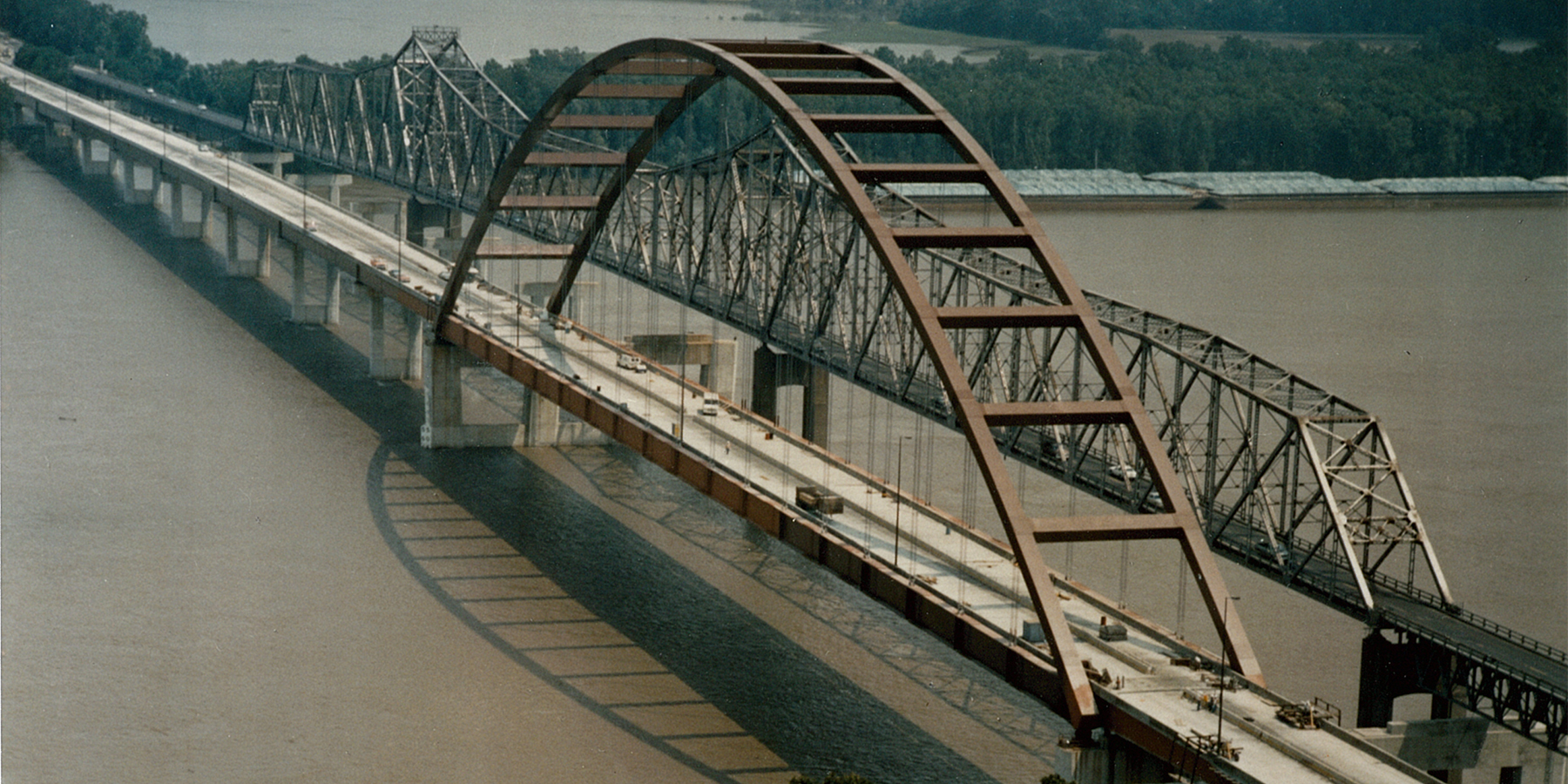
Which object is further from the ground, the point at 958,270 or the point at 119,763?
the point at 958,270

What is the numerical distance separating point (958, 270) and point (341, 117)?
76449mm

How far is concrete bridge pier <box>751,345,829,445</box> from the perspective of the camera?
5253 centimetres

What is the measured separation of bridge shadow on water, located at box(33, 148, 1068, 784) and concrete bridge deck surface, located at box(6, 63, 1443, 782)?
7.92 ft

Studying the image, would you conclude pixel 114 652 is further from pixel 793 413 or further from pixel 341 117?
pixel 341 117

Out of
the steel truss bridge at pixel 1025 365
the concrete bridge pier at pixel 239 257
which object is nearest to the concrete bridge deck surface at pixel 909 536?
the steel truss bridge at pixel 1025 365

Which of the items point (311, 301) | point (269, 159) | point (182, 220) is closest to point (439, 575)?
point (311, 301)

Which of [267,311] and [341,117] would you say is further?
[341,117]

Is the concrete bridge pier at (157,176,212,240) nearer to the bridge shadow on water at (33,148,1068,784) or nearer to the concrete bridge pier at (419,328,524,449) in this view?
the concrete bridge pier at (419,328,524,449)

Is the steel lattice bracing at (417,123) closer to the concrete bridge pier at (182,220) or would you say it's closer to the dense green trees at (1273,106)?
the concrete bridge pier at (182,220)

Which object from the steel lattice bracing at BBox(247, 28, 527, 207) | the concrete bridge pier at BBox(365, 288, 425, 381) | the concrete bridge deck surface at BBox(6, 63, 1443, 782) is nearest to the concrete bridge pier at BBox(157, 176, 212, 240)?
the steel lattice bracing at BBox(247, 28, 527, 207)

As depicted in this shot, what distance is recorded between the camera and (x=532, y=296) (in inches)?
→ 2569

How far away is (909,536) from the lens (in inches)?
1404

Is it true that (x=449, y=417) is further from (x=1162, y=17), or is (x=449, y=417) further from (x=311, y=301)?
(x=1162, y=17)

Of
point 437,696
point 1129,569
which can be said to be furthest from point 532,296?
point 437,696
